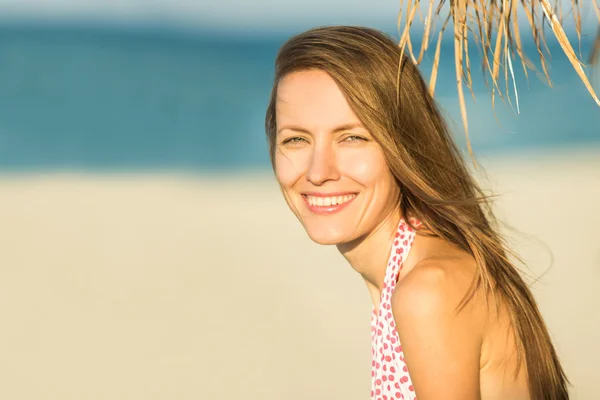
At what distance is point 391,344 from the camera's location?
2229 millimetres

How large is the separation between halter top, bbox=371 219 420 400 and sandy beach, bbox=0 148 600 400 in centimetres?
138

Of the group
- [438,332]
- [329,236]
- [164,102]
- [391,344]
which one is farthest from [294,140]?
[164,102]

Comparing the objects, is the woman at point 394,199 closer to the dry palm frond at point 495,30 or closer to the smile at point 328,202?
the smile at point 328,202

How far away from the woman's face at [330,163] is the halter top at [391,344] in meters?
0.08

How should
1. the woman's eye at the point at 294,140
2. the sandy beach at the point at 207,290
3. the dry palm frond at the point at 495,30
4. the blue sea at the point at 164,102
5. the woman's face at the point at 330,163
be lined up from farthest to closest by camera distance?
the blue sea at the point at 164,102 → the sandy beach at the point at 207,290 → the woman's eye at the point at 294,140 → the woman's face at the point at 330,163 → the dry palm frond at the point at 495,30

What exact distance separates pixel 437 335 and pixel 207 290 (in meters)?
3.63

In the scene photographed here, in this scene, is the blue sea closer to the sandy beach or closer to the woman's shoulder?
the sandy beach

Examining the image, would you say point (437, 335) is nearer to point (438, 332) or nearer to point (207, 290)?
point (438, 332)

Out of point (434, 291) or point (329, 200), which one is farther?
point (329, 200)

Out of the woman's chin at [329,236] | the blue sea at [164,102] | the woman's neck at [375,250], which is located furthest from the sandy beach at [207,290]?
the woman's chin at [329,236]

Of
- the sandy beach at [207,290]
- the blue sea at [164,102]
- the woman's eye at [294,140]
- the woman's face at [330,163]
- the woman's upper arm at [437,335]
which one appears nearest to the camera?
the woman's upper arm at [437,335]

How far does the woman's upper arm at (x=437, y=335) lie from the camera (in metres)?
1.91

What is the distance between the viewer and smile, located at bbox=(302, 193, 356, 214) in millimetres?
2221

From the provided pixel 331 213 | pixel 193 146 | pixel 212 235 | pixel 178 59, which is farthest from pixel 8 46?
pixel 331 213
